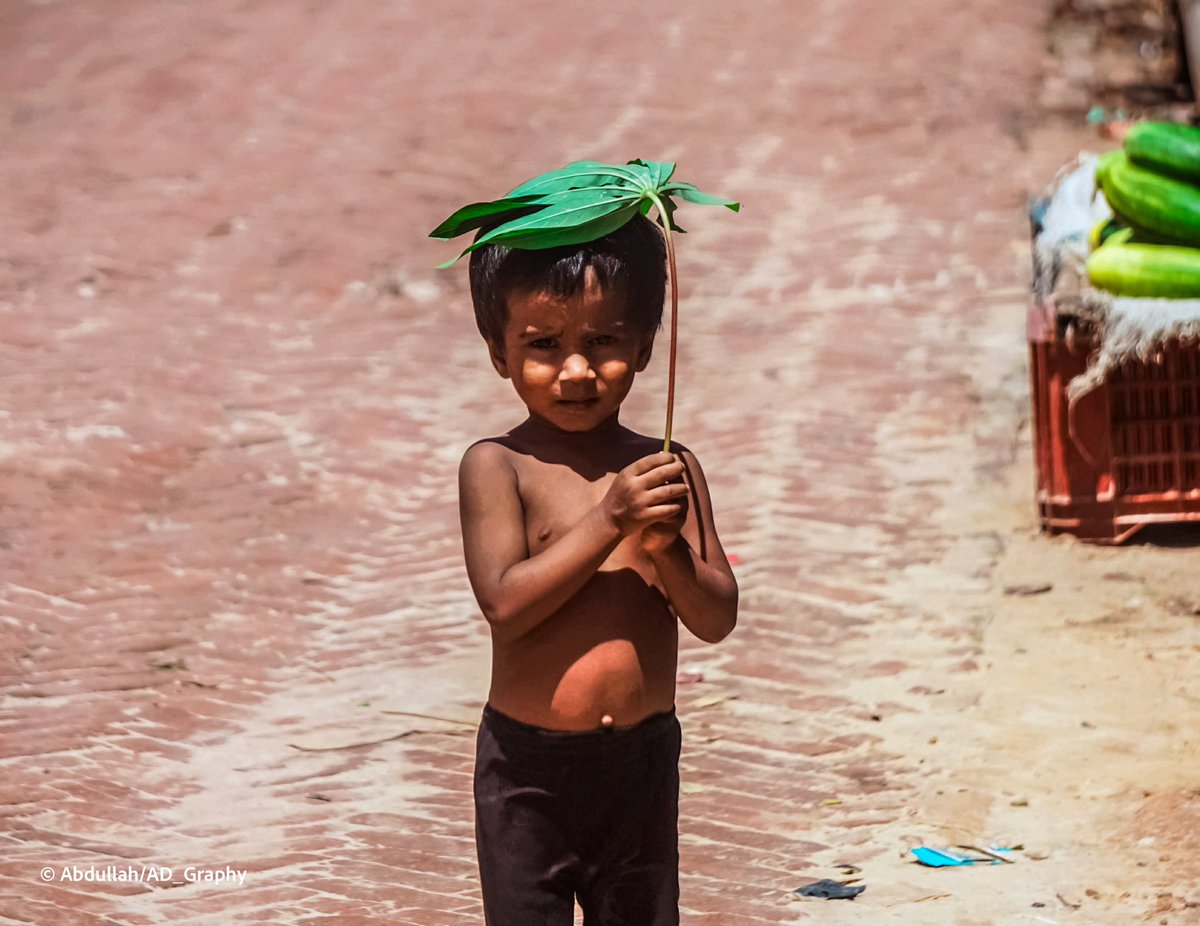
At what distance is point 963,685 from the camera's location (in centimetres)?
510

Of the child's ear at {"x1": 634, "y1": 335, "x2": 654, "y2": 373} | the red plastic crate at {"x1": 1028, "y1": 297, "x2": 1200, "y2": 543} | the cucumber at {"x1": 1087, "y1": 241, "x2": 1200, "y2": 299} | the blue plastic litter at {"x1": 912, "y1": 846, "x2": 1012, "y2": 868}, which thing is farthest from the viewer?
the red plastic crate at {"x1": 1028, "y1": 297, "x2": 1200, "y2": 543}

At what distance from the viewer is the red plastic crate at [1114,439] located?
6.08 meters

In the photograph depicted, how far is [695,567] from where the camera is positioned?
240 centimetres

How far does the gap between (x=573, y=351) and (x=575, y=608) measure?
403 millimetres

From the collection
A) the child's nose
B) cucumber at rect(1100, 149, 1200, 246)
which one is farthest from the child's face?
cucumber at rect(1100, 149, 1200, 246)

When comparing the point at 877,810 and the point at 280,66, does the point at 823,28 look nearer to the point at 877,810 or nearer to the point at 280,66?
the point at 280,66

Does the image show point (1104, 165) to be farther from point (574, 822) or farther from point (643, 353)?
point (574, 822)

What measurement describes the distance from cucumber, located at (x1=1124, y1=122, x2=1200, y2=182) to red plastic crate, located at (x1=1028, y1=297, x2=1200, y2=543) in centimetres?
69

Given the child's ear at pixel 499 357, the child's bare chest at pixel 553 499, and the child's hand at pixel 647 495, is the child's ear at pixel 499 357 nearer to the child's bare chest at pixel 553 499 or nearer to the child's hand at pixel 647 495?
the child's bare chest at pixel 553 499

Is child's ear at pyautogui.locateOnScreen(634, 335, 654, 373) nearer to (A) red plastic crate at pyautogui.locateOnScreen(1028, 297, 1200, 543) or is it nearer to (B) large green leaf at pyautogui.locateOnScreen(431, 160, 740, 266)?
(B) large green leaf at pyautogui.locateOnScreen(431, 160, 740, 266)

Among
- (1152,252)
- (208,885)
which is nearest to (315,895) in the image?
(208,885)

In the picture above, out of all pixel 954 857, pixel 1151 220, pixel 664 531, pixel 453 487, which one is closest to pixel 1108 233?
pixel 1151 220

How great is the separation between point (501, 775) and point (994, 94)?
10329mm

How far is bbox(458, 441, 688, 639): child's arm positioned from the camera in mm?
2258
